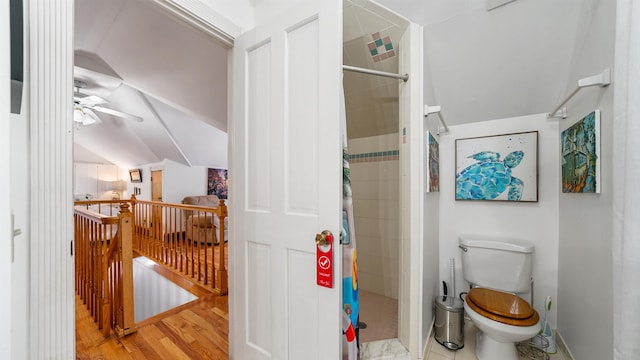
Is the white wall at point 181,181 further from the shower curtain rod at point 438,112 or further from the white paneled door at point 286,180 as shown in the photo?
the shower curtain rod at point 438,112

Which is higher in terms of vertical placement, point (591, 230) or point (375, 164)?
point (375, 164)

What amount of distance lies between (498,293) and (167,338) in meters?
2.44

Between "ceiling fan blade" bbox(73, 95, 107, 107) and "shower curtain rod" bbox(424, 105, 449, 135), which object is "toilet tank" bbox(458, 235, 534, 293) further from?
"ceiling fan blade" bbox(73, 95, 107, 107)

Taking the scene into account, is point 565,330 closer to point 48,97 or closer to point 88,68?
point 48,97

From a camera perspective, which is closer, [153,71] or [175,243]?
[153,71]

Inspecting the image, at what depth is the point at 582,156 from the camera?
1409 millimetres

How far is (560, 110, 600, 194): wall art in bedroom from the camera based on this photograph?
125 centimetres

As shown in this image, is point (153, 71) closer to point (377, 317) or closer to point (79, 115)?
point (79, 115)

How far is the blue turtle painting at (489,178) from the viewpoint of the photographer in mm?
1972

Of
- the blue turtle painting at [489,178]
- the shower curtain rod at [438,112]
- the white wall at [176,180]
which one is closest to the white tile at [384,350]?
the blue turtle painting at [489,178]

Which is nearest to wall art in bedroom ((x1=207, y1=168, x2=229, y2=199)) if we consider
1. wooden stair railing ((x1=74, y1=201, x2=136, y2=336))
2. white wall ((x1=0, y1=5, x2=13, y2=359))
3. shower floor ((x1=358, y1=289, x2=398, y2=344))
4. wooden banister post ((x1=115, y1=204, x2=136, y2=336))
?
wooden stair railing ((x1=74, y1=201, x2=136, y2=336))

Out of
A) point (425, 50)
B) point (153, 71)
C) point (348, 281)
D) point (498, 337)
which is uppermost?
point (153, 71)

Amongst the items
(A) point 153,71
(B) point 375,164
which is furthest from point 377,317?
(A) point 153,71

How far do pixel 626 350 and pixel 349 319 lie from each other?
100cm
